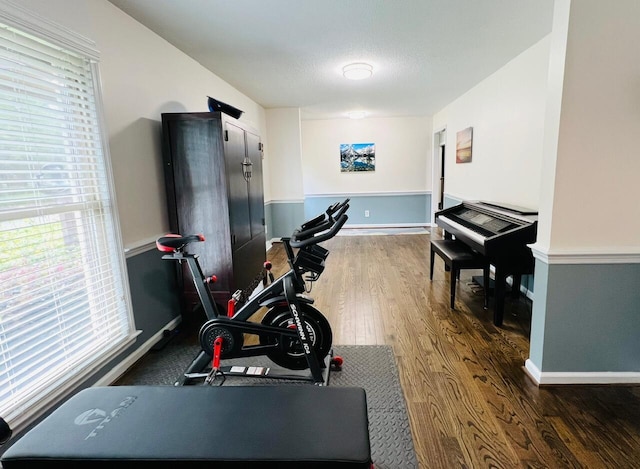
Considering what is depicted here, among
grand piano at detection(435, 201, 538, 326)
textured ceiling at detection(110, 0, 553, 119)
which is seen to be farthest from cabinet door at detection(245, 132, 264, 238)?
grand piano at detection(435, 201, 538, 326)

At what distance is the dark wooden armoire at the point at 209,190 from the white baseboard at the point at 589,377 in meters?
2.16

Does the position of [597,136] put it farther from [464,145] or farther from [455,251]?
[464,145]

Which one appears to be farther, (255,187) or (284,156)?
(284,156)

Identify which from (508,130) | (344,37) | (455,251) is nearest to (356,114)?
(508,130)

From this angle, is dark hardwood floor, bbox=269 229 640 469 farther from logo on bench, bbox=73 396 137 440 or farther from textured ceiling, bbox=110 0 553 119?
textured ceiling, bbox=110 0 553 119

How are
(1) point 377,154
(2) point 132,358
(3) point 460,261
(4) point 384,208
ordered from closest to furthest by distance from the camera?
(2) point 132,358, (3) point 460,261, (1) point 377,154, (4) point 384,208

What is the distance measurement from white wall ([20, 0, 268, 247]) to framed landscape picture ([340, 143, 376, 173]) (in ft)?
15.4

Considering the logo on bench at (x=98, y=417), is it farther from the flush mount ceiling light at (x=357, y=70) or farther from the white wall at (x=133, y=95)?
the flush mount ceiling light at (x=357, y=70)

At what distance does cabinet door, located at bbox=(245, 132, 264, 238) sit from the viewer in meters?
3.19

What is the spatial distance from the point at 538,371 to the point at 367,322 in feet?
4.17

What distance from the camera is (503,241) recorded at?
2.49m

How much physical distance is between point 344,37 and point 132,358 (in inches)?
115

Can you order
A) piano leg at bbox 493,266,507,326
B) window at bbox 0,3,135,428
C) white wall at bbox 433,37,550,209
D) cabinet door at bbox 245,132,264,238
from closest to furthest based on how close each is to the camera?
window at bbox 0,3,135,428 < piano leg at bbox 493,266,507,326 < white wall at bbox 433,37,550,209 < cabinet door at bbox 245,132,264,238

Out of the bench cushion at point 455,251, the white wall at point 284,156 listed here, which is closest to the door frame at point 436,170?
the white wall at point 284,156
